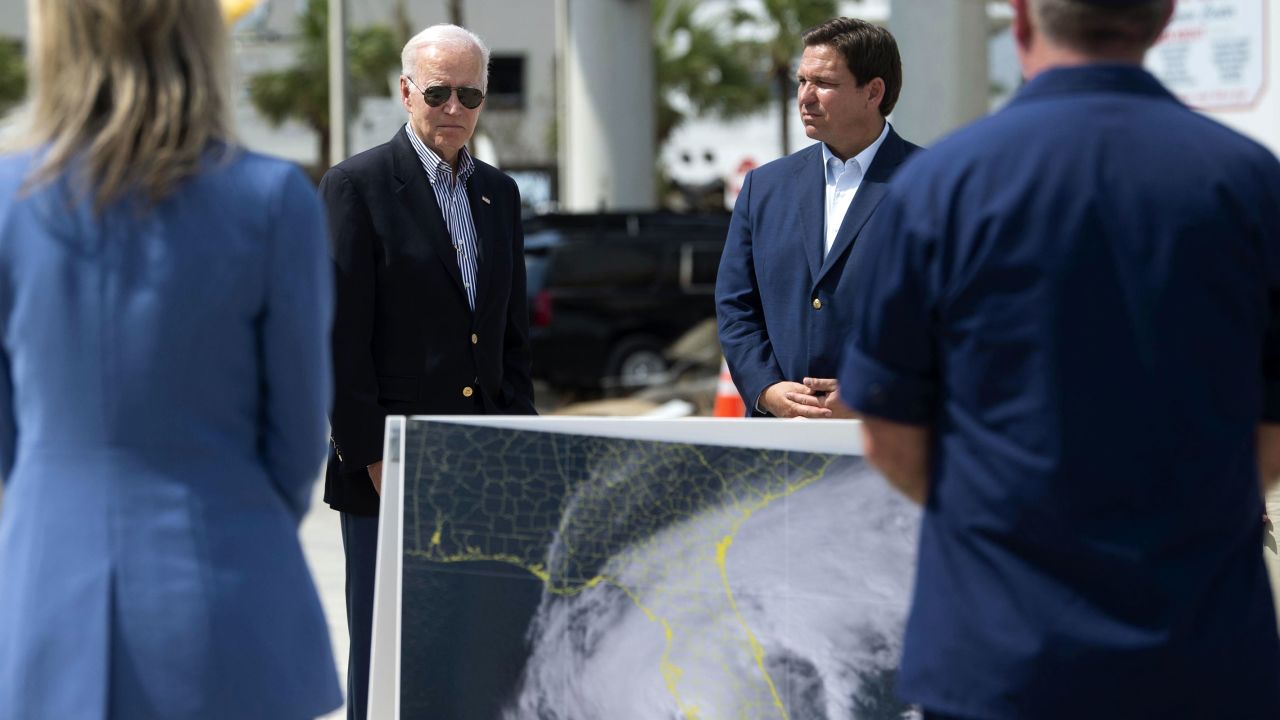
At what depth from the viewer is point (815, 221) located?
14.2ft

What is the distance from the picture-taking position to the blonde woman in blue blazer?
7.88 ft

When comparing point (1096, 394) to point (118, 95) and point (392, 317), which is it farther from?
point (392, 317)

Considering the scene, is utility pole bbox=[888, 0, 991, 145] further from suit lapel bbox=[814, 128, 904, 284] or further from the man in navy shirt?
the man in navy shirt

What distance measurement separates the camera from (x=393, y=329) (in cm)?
418

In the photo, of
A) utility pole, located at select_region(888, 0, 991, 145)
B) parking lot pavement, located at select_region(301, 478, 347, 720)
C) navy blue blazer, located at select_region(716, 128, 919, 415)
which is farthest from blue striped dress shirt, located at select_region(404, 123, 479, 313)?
utility pole, located at select_region(888, 0, 991, 145)

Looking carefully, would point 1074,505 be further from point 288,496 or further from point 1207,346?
point 288,496

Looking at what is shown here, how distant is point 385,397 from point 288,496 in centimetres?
161

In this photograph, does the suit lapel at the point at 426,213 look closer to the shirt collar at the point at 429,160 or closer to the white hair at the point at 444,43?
the shirt collar at the point at 429,160

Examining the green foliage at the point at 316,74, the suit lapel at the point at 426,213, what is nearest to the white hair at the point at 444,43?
the suit lapel at the point at 426,213

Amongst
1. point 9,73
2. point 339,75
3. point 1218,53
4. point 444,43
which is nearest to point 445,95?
point 444,43

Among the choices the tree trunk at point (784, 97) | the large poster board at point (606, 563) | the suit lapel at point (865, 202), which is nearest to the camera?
the large poster board at point (606, 563)

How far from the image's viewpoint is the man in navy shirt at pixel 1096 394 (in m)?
2.26

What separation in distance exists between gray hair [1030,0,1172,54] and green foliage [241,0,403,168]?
4312 centimetres

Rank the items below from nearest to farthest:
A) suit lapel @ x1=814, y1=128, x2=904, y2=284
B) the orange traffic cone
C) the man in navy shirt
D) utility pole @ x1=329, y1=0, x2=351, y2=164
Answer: the man in navy shirt → suit lapel @ x1=814, y1=128, x2=904, y2=284 → the orange traffic cone → utility pole @ x1=329, y1=0, x2=351, y2=164
